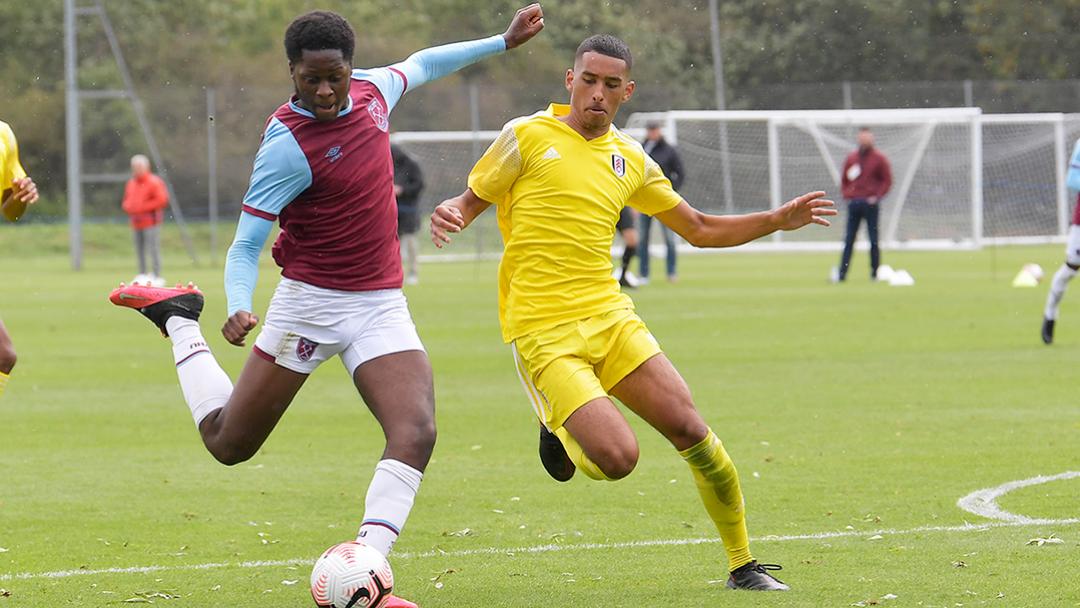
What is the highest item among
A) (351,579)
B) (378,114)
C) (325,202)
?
(378,114)

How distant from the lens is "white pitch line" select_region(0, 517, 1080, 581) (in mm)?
7023

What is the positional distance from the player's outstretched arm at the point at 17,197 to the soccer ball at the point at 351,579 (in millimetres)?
3494

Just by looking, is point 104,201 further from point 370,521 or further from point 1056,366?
point 370,521

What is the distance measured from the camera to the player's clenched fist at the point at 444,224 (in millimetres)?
6527

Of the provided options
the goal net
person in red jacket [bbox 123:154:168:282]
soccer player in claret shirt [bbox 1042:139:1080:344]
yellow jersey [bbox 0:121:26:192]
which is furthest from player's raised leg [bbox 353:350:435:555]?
the goal net

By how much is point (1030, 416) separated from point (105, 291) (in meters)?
18.9

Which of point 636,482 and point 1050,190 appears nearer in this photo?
point 636,482

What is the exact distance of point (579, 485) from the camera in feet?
29.9

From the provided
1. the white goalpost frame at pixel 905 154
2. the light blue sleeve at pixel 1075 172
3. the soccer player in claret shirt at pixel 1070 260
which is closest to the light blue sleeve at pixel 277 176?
the soccer player in claret shirt at pixel 1070 260

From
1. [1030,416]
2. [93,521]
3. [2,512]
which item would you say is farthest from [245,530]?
[1030,416]

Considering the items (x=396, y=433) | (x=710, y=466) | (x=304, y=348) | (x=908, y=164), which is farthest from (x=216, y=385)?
(x=908, y=164)

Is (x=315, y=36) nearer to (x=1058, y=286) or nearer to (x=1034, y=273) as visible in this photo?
(x=1058, y=286)

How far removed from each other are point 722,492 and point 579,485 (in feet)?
8.56

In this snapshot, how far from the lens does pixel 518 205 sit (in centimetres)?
703
